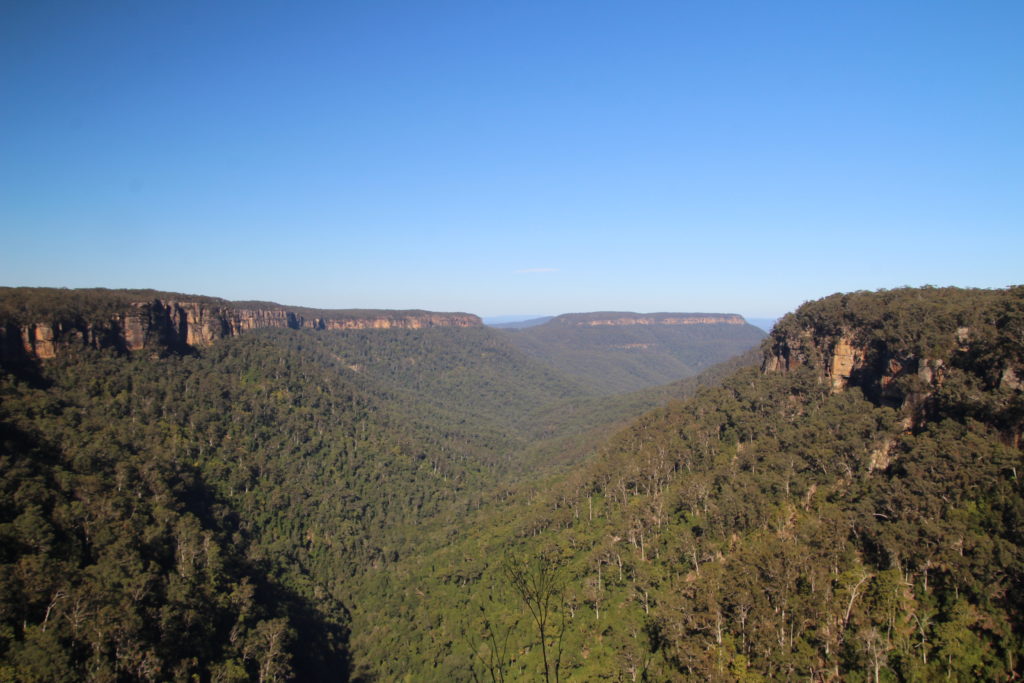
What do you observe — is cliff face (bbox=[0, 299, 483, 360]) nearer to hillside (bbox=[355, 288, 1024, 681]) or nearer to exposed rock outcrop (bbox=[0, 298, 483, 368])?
exposed rock outcrop (bbox=[0, 298, 483, 368])

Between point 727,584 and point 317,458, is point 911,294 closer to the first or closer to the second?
point 727,584

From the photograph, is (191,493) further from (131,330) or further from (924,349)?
(924,349)

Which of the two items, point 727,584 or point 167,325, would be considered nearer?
point 727,584

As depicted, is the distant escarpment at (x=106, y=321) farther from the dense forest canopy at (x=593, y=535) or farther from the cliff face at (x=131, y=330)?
the dense forest canopy at (x=593, y=535)

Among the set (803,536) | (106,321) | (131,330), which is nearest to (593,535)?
(803,536)

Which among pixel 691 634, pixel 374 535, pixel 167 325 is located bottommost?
pixel 374 535

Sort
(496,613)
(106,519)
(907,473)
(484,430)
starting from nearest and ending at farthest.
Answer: (907,473), (106,519), (496,613), (484,430)

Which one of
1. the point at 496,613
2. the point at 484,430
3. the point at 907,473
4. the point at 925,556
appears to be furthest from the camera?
the point at 484,430

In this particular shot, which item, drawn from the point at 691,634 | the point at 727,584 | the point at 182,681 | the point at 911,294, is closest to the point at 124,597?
the point at 182,681
